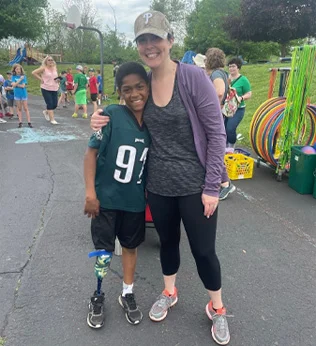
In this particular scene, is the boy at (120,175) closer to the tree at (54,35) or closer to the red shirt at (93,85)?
the red shirt at (93,85)

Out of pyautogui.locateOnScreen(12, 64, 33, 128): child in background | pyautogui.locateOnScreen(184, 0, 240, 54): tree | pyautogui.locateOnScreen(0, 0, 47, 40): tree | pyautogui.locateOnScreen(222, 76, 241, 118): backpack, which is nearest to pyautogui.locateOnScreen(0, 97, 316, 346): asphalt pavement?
pyautogui.locateOnScreen(222, 76, 241, 118): backpack

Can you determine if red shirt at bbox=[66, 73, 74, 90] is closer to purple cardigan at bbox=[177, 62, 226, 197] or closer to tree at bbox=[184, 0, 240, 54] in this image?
purple cardigan at bbox=[177, 62, 226, 197]

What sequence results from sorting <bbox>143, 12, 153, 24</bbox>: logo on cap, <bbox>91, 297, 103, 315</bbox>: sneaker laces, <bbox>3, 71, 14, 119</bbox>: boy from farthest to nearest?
<bbox>3, 71, 14, 119</bbox>: boy → <bbox>91, 297, 103, 315</bbox>: sneaker laces → <bbox>143, 12, 153, 24</bbox>: logo on cap

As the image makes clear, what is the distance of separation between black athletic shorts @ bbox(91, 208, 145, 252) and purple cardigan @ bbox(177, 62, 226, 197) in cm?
58

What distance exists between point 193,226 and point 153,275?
1.09m

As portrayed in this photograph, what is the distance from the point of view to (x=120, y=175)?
2.20m

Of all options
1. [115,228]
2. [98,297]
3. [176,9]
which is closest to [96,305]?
[98,297]

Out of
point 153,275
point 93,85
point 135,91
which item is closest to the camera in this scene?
point 135,91

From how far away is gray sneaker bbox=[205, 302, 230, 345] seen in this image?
2262 mm

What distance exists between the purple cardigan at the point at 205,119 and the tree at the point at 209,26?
135ft

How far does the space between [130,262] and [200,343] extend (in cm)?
72

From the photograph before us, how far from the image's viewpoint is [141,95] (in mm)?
2039

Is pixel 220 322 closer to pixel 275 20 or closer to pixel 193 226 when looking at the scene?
pixel 193 226

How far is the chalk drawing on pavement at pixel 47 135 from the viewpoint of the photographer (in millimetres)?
7921
